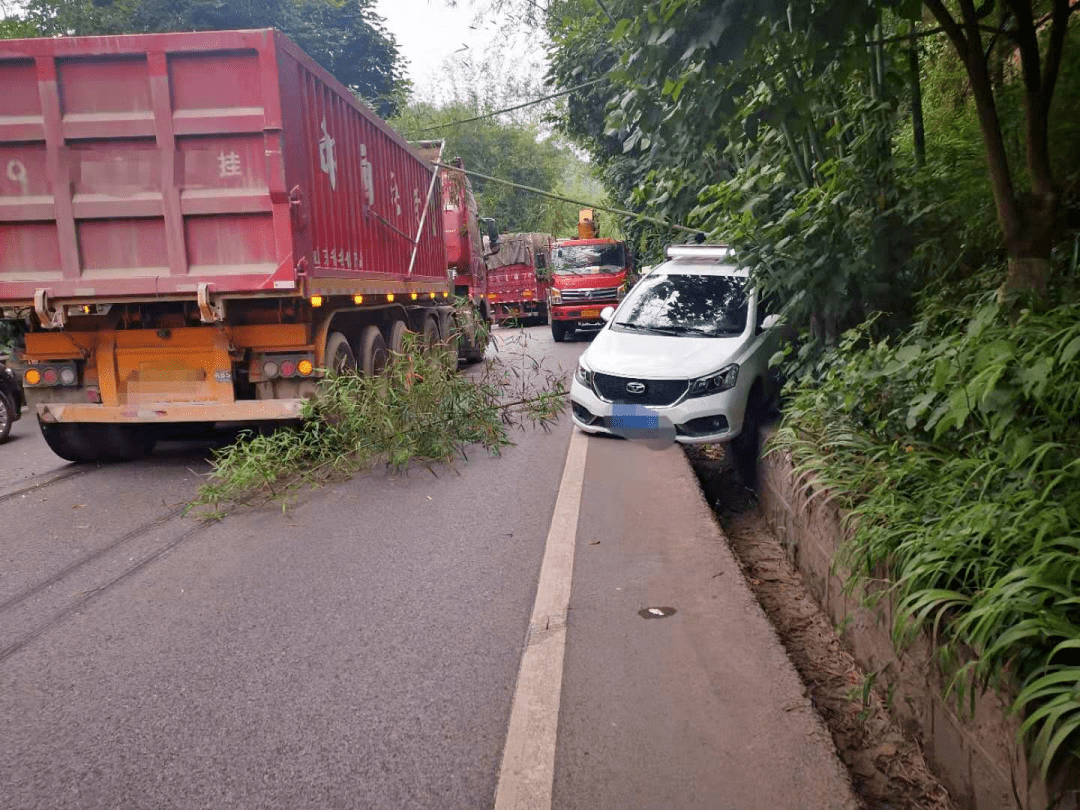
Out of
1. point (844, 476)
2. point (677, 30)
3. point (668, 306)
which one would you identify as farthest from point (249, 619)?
point (668, 306)

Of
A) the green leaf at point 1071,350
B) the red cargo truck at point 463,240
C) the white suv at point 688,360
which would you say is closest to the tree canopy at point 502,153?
the red cargo truck at point 463,240

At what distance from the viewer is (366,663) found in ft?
12.0

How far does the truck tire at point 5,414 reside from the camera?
9547 millimetres

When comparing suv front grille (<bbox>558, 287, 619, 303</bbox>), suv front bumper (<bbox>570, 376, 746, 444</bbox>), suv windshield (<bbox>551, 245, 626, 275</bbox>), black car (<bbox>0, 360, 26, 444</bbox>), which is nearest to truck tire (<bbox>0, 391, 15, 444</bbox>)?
black car (<bbox>0, 360, 26, 444</bbox>)

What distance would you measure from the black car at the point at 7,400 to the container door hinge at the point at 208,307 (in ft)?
13.7

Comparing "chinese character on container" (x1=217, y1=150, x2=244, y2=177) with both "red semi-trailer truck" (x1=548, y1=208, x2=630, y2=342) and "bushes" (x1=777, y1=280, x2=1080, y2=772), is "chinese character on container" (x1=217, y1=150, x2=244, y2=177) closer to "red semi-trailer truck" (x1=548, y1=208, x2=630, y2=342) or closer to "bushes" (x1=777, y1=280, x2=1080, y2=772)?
"bushes" (x1=777, y1=280, x2=1080, y2=772)

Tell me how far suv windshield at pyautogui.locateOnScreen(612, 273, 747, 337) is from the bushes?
3224mm

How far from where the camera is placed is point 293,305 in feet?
24.2

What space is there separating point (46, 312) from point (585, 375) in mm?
4362

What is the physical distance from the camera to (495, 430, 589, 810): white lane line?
2721 millimetres

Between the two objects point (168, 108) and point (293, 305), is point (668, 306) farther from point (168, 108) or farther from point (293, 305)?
point (168, 108)

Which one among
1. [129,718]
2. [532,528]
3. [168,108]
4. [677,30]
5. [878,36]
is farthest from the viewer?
[168,108]

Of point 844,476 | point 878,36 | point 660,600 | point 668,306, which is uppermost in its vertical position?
point 878,36

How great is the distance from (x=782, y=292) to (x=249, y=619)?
4114 millimetres
